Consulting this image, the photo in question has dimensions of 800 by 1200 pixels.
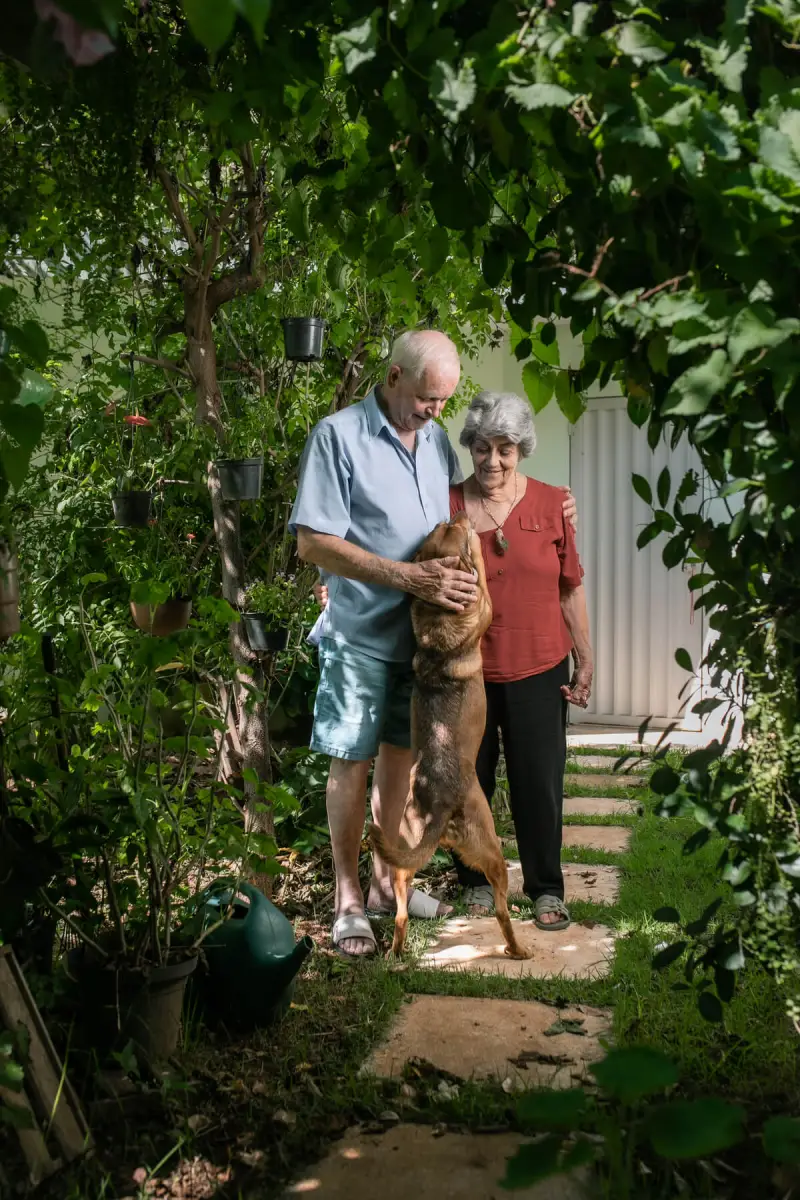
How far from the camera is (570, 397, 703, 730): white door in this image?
335 inches

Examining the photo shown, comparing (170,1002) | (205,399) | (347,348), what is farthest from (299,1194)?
(347,348)

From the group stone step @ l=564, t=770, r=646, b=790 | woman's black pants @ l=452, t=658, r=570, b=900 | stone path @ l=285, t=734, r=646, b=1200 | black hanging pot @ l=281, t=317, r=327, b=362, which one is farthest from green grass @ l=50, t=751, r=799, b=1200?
stone step @ l=564, t=770, r=646, b=790

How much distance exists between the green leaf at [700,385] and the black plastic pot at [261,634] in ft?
8.54

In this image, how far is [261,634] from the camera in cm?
402

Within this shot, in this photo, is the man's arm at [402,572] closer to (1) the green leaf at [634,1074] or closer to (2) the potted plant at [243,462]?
(2) the potted plant at [243,462]

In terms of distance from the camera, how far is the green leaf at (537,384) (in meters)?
2.29

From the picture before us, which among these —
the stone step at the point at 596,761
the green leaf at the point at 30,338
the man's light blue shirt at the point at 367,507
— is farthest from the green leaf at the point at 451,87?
the stone step at the point at 596,761

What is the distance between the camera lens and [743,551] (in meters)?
1.89

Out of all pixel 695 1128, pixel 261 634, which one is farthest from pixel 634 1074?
pixel 261 634

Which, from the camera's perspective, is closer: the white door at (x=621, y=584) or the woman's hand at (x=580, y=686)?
the woman's hand at (x=580, y=686)

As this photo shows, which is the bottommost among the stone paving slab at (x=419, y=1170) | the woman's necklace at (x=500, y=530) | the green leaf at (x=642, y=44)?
the stone paving slab at (x=419, y=1170)

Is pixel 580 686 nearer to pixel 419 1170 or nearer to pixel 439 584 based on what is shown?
pixel 439 584

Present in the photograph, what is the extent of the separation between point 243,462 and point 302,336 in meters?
0.58

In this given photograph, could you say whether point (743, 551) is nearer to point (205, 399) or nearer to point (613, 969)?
point (613, 969)
